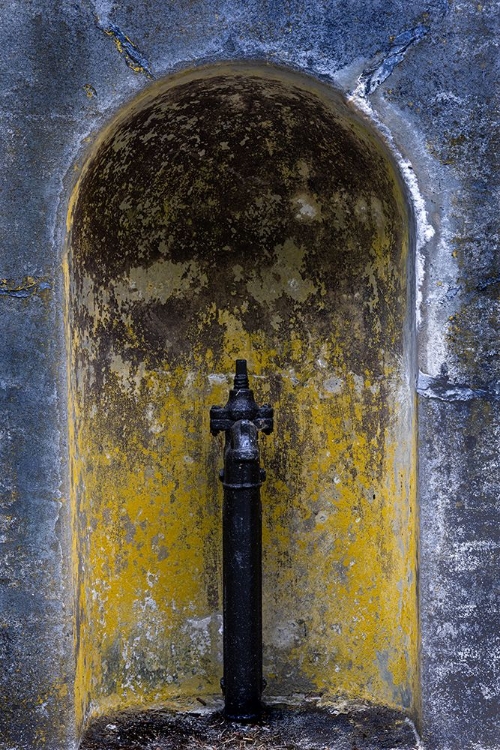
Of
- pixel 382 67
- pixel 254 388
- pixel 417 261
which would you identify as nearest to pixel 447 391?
pixel 417 261

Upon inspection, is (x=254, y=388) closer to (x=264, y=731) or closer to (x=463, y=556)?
(x=463, y=556)

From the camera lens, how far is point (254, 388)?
9.53ft

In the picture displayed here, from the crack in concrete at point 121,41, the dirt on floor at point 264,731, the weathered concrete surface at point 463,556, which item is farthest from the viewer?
the dirt on floor at point 264,731

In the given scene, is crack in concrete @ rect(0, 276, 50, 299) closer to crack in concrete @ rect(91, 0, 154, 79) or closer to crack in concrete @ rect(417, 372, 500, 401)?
crack in concrete @ rect(91, 0, 154, 79)

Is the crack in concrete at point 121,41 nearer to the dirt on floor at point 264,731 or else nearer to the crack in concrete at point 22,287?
the crack in concrete at point 22,287

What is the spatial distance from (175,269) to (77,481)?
31.7 inches

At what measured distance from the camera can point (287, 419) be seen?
9.48 feet

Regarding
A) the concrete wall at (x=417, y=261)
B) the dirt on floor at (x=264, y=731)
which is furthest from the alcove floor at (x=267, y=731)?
the concrete wall at (x=417, y=261)

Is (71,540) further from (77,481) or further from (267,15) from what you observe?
(267,15)

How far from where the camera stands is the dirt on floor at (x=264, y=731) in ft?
8.34

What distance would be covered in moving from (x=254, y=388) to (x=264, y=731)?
1.09m

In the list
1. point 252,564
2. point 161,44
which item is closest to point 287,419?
point 252,564

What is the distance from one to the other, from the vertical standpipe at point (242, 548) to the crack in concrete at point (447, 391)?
50cm

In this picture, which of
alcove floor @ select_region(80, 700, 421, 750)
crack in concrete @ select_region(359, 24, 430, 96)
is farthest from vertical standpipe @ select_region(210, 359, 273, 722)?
crack in concrete @ select_region(359, 24, 430, 96)
